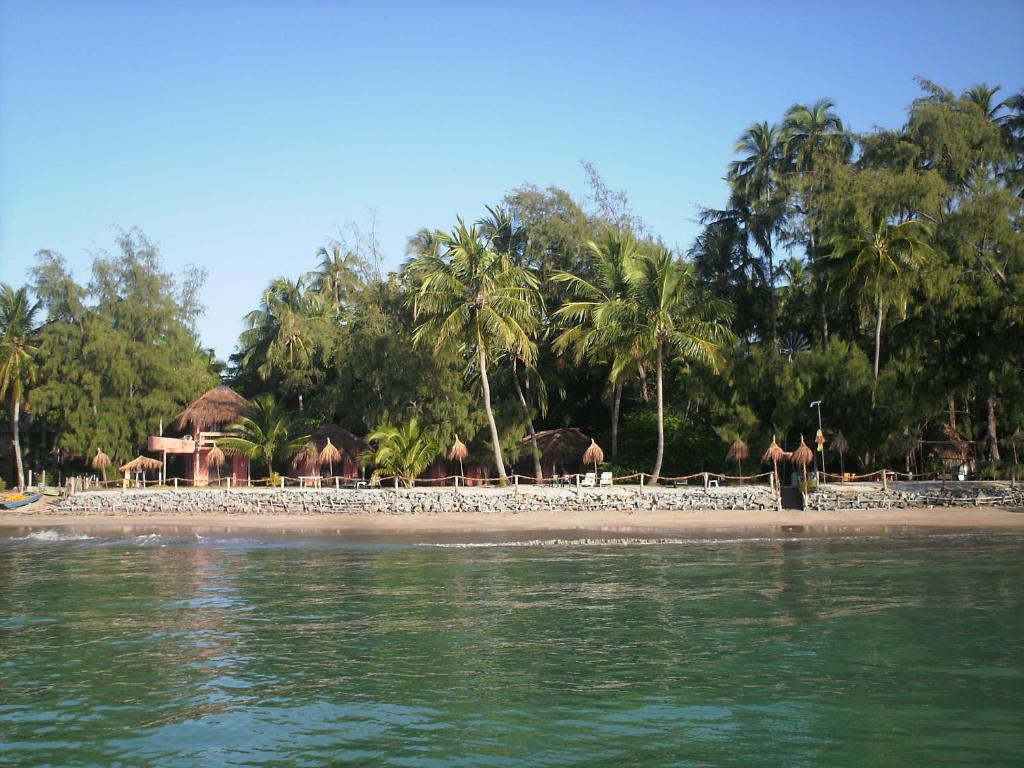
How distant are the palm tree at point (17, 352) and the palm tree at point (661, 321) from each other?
2201 cm

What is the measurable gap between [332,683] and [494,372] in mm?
24123

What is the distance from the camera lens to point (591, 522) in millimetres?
24562

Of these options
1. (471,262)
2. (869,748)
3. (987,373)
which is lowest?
(869,748)

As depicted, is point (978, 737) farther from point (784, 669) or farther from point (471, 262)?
point (471, 262)

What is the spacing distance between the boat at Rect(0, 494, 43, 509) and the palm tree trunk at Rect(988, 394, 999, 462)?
29.8 meters

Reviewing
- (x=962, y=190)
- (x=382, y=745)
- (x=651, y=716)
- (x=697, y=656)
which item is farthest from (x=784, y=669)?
(x=962, y=190)

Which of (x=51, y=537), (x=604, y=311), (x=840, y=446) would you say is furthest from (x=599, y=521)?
(x=51, y=537)

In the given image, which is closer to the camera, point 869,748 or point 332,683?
point 869,748

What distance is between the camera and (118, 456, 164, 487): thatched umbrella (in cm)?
3306

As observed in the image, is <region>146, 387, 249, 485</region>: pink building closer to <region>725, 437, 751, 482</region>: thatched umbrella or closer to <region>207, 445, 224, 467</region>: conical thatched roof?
<region>207, 445, 224, 467</region>: conical thatched roof

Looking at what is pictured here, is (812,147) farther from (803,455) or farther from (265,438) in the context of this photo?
(265,438)

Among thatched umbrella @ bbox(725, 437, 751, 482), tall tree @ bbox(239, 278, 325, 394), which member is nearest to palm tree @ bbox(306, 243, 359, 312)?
tall tree @ bbox(239, 278, 325, 394)

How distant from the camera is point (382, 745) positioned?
24.2ft

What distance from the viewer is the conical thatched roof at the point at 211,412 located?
3406cm
